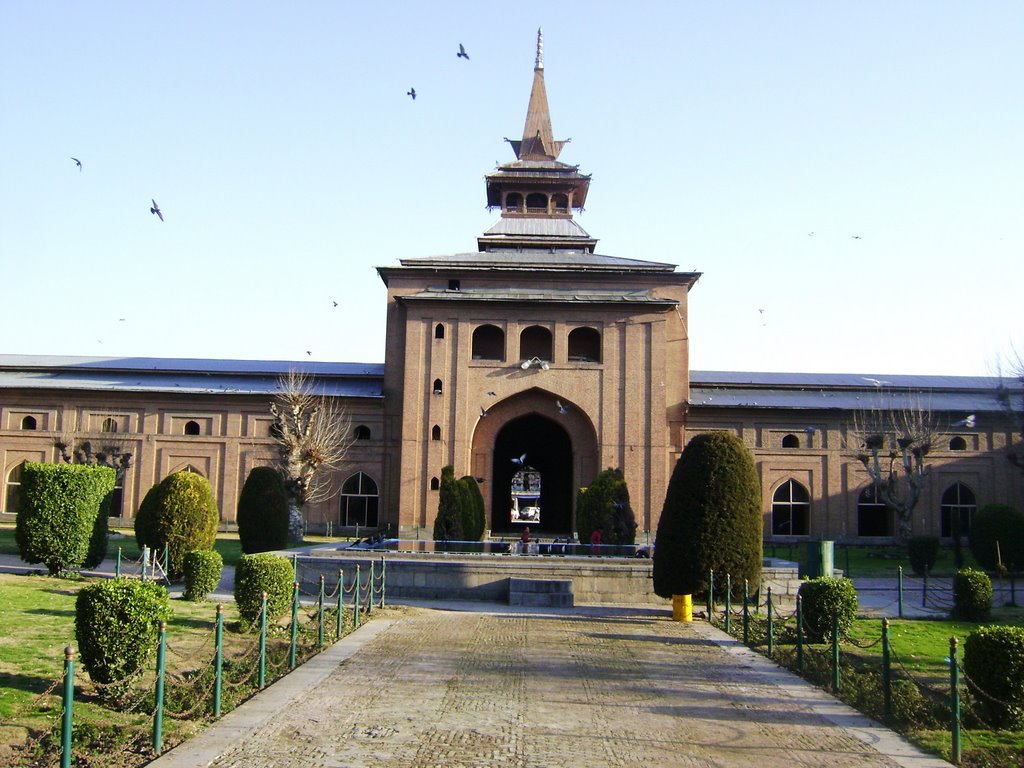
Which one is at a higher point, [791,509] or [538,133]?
[538,133]

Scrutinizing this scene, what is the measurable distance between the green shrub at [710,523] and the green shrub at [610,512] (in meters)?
7.49

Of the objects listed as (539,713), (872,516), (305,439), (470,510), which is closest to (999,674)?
(539,713)

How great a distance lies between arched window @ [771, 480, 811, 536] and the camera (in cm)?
3750

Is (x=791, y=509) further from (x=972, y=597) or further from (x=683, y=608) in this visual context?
(x=683, y=608)

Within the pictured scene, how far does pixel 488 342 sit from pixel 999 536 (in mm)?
19045

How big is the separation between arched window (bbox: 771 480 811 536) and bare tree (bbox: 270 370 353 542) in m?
17.0

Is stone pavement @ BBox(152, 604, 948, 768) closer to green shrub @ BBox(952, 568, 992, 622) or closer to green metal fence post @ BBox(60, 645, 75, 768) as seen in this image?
green metal fence post @ BBox(60, 645, 75, 768)

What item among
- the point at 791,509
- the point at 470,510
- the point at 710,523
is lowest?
the point at 710,523

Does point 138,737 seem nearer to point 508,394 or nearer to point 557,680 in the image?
point 557,680

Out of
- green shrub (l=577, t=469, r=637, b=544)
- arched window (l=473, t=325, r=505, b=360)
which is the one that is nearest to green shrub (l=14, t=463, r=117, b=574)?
green shrub (l=577, t=469, r=637, b=544)

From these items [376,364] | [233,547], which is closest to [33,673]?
[233,547]

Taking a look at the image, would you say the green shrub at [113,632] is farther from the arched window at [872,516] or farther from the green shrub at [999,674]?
the arched window at [872,516]

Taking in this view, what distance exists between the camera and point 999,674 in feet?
30.4

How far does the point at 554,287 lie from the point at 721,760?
29553 mm
